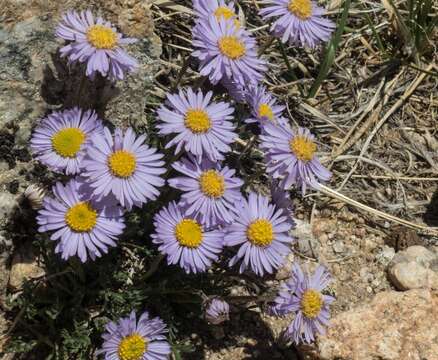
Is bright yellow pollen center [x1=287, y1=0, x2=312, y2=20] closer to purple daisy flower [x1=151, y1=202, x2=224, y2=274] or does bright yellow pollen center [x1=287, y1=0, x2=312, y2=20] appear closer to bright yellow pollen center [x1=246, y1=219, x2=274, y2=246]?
bright yellow pollen center [x1=246, y1=219, x2=274, y2=246]

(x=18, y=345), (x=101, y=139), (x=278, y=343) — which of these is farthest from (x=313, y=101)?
(x=18, y=345)

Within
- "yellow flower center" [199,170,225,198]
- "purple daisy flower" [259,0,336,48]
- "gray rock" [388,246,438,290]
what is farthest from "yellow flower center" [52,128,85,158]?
"gray rock" [388,246,438,290]

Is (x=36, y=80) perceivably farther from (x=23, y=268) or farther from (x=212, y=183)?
(x=212, y=183)

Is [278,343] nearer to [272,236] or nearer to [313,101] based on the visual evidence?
[272,236]

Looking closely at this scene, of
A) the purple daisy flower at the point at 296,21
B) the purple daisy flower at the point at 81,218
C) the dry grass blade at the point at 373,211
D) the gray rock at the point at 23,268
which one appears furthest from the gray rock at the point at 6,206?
the dry grass blade at the point at 373,211

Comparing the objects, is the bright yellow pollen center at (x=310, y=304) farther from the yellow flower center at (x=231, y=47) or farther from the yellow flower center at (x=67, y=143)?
the yellow flower center at (x=67, y=143)
